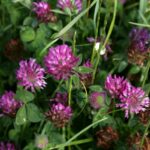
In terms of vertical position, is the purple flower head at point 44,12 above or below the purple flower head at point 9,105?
above

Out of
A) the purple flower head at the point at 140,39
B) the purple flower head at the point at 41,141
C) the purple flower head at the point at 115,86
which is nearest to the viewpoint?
the purple flower head at the point at 41,141

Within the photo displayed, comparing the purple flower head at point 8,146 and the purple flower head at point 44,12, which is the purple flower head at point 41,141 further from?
the purple flower head at point 44,12

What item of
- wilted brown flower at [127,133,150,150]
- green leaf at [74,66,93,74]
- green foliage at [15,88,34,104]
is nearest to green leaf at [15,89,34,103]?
green foliage at [15,88,34,104]

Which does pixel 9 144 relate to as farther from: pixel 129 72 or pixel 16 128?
pixel 129 72

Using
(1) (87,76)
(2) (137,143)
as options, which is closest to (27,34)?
(1) (87,76)

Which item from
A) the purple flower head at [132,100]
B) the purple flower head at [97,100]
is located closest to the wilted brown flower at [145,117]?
the purple flower head at [132,100]

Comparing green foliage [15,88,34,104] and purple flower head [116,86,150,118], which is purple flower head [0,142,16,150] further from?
purple flower head [116,86,150,118]
